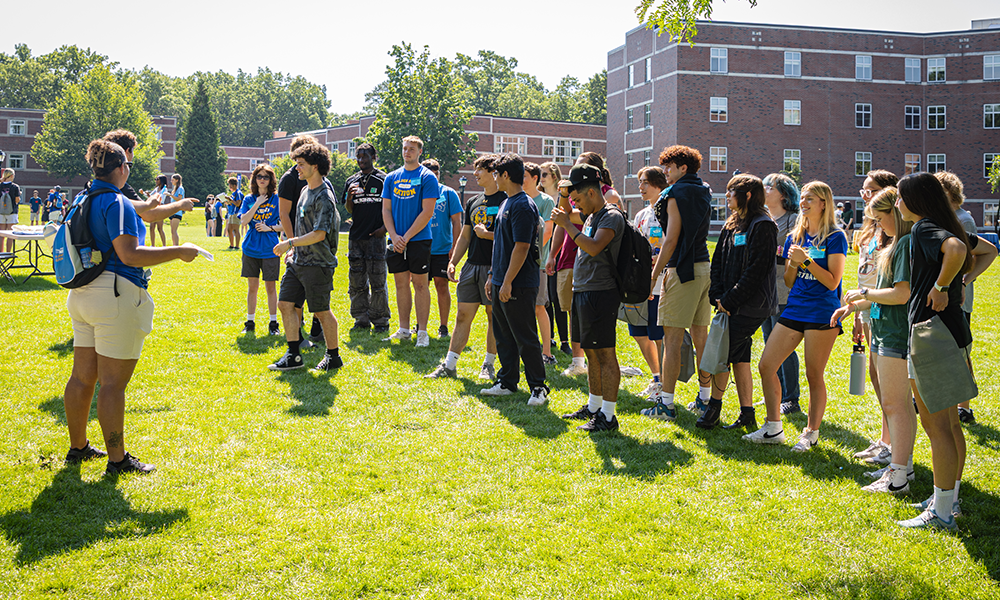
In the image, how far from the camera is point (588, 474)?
16.0 ft

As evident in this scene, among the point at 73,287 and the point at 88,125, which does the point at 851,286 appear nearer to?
the point at 73,287

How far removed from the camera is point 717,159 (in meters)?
50.9

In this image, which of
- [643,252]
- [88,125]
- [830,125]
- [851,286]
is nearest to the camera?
[643,252]

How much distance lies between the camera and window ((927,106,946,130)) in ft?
173

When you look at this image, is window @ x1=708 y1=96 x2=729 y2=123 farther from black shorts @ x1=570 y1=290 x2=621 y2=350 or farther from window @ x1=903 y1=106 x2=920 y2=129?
black shorts @ x1=570 y1=290 x2=621 y2=350

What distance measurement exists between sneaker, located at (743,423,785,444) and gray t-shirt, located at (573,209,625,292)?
161cm

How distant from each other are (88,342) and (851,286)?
1643 cm

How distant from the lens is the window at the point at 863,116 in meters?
52.4

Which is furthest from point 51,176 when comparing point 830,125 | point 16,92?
point 830,125

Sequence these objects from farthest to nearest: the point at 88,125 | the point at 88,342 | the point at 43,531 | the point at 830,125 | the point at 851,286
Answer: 1. the point at 88,125
2. the point at 830,125
3. the point at 851,286
4. the point at 88,342
5. the point at 43,531

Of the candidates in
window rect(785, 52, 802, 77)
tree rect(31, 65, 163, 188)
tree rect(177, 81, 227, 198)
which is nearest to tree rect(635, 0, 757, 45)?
window rect(785, 52, 802, 77)

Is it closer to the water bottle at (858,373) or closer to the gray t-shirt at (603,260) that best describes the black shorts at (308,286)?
the gray t-shirt at (603,260)

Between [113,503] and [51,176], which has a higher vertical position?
[51,176]

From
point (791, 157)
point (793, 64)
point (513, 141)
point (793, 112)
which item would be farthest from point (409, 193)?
point (513, 141)
